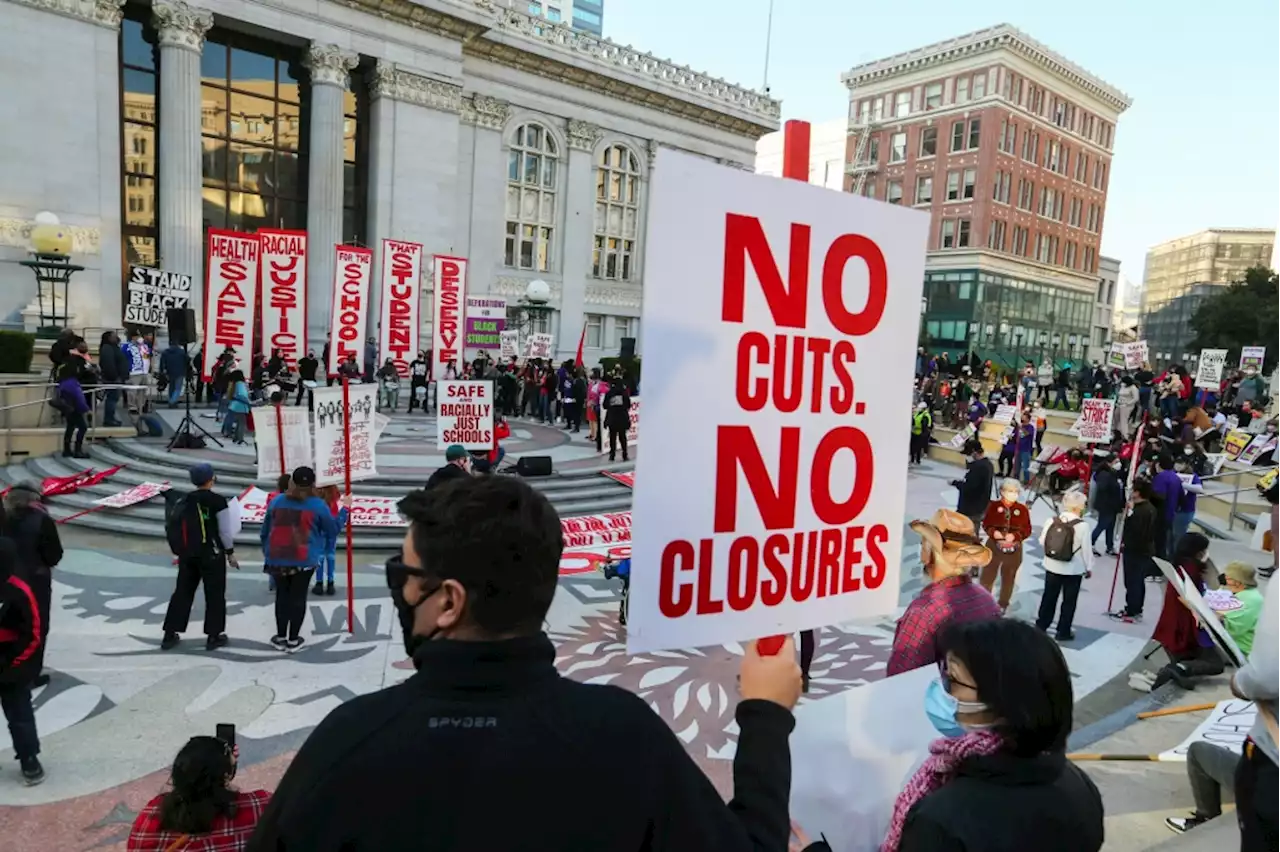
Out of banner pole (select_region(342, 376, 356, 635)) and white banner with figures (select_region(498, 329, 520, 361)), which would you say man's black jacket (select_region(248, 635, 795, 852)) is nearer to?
banner pole (select_region(342, 376, 356, 635))

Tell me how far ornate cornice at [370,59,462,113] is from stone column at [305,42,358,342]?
3.43 ft

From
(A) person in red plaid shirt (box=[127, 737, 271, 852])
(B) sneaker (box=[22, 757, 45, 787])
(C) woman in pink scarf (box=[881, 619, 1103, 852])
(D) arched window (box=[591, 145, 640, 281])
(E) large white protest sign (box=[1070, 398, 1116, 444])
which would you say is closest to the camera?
(C) woman in pink scarf (box=[881, 619, 1103, 852])

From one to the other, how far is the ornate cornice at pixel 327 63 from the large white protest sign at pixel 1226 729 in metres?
29.9

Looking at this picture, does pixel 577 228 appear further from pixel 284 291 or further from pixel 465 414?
pixel 465 414

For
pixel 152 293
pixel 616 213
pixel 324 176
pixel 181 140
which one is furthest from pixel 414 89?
pixel 152 293

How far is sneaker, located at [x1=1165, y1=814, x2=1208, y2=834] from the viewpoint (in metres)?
4.61

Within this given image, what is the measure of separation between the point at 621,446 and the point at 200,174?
18468 millimetres

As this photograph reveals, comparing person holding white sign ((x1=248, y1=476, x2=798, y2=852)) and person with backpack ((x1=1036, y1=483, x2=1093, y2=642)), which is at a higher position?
person holding white sign ((x1=248, y1=476, x2=798, y2=852))

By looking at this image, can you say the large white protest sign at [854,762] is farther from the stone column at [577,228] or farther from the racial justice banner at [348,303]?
the stone column at [577,228]

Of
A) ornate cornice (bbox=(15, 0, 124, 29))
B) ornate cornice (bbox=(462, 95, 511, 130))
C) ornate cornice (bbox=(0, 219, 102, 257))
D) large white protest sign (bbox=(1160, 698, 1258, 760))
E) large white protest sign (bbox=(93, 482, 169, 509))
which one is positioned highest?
ornate cornice (bbox=(462, 95, 511, 130))

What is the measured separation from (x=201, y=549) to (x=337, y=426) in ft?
6.36

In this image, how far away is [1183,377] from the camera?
23.6m

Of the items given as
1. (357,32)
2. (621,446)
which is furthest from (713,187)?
(357,32)

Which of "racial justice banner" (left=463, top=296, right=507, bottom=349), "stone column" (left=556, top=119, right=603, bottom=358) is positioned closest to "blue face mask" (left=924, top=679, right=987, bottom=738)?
"racial justice banner" (left=463, top=296, right=507, bottom=349)
